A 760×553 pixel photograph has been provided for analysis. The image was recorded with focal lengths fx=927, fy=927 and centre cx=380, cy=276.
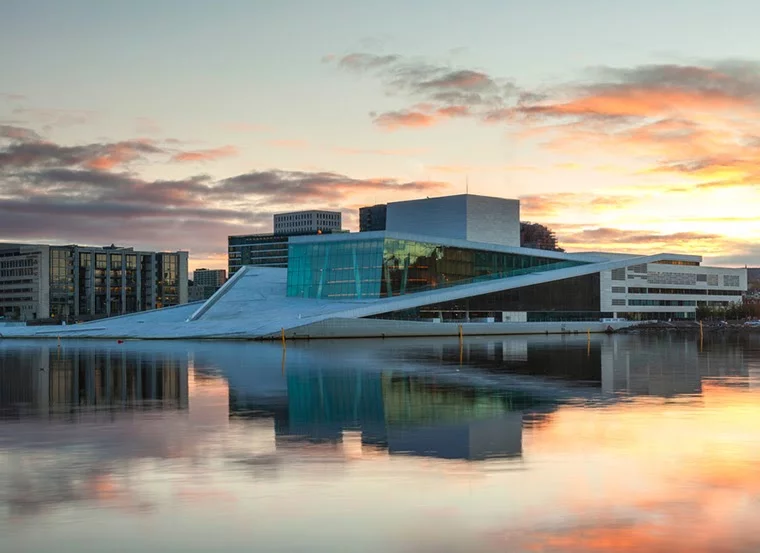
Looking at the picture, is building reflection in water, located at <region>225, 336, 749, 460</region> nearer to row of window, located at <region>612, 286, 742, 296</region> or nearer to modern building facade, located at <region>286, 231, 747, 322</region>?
modern building facade, located at <region>286, 231, 747, 322</region>

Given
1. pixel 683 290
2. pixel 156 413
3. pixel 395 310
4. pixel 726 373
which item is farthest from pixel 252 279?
pixel 156 413

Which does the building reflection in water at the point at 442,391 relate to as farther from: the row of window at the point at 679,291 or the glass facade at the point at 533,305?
the row of window at the point at 679,291

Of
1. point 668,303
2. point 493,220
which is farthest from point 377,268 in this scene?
point 668,303

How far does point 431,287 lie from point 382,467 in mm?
95069

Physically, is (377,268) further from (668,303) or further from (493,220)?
(668,303)

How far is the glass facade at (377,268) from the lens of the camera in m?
109

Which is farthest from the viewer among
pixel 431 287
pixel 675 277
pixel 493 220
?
pixel 675 277

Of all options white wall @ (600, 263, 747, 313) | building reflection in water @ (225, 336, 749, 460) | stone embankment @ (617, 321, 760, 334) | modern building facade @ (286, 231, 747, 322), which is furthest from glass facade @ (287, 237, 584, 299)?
building reflection in water @ (225, 336, 749, 460)

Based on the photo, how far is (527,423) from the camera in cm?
2305

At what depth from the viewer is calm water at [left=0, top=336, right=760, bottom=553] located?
1235 centimetres

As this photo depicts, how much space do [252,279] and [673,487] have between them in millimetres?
110704

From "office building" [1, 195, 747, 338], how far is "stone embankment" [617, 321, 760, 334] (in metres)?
3.62

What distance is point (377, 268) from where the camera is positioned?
10850 centimetres

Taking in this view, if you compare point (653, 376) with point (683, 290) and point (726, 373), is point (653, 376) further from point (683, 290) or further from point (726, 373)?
point (683, 290)
